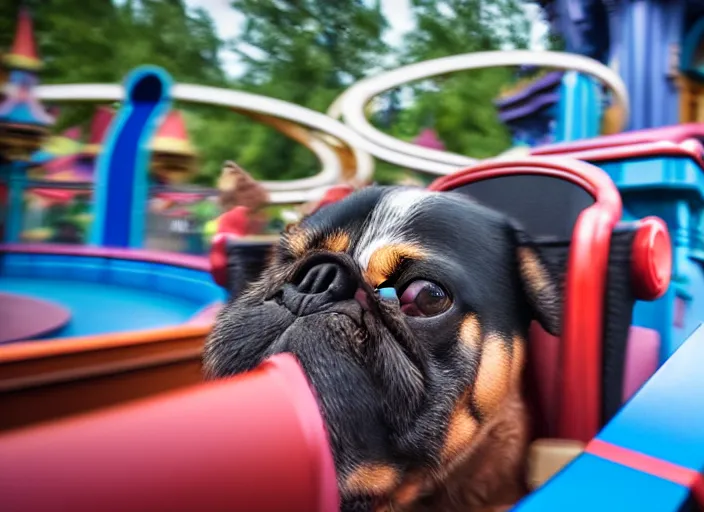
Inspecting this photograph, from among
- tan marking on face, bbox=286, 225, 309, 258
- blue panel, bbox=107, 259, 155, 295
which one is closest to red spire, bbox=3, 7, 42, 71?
blue panel, bbox=107, 259, 155, 295

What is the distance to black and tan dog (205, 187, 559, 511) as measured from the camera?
0.58m

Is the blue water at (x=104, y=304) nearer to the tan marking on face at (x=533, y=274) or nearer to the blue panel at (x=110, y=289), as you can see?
the blue panel at (x=110, y=289)

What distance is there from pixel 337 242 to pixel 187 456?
0.48 meters

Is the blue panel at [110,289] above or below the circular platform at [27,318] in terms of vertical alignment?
below

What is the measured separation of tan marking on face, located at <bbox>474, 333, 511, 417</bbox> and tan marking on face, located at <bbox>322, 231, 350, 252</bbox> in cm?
20

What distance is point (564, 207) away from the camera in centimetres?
Answer: 91

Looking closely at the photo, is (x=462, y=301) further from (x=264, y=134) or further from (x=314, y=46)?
(x=314, y=46)

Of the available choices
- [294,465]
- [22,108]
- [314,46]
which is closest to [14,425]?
[294,465]

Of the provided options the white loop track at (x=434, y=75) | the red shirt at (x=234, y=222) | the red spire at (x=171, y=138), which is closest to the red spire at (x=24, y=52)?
the red spire at (x=171, y=138)

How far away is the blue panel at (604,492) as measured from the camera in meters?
0.45

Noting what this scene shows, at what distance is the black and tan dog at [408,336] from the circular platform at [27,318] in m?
1.53

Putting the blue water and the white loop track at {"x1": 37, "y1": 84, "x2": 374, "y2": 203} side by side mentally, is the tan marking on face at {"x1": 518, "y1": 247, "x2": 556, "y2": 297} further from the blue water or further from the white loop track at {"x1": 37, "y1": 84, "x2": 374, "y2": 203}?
the white loop track at {"x1": 37, "y1": 84, "x2": 374, "y2": 203}

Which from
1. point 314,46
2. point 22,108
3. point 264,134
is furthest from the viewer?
point 314,46

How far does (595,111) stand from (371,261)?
141 inches
